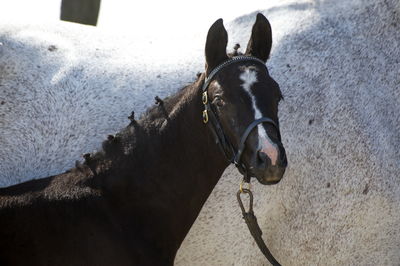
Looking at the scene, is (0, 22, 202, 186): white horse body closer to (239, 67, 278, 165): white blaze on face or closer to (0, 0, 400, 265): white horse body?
(0, 0, 400, 265): white horse body

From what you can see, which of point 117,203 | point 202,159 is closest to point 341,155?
point 202,159

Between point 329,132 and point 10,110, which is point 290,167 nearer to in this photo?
point 329,132

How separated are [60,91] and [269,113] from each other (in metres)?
1.68

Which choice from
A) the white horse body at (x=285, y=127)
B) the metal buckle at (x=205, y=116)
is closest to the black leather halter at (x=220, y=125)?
the metal buckle at (x=205, y=116)

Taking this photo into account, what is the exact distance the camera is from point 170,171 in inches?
152

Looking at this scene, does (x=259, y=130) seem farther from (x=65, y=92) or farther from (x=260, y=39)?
(x=65, y=92)

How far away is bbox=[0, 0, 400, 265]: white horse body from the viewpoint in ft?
14.4

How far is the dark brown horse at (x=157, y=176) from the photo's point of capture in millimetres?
3512

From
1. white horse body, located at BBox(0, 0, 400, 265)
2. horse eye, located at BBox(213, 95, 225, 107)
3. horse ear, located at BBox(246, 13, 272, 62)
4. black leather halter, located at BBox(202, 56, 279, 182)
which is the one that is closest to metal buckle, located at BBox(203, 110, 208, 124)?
black leather halter, located at BBox(202, 56, 279, 182)

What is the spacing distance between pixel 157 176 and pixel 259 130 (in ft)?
2.48

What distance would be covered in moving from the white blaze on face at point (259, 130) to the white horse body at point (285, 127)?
39.8 inches

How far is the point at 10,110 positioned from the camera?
4.41 m

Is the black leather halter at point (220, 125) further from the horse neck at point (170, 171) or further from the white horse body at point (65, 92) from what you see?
the white horse body at point (65, 92)

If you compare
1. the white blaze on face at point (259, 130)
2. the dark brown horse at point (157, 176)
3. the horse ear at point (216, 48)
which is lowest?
the dark brown horse at point (157, 176)
